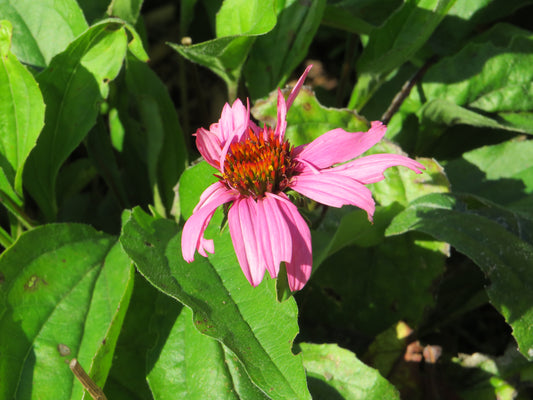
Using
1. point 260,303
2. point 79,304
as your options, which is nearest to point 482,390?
point 260,303

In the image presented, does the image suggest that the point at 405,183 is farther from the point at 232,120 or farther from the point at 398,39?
the point at 232,120

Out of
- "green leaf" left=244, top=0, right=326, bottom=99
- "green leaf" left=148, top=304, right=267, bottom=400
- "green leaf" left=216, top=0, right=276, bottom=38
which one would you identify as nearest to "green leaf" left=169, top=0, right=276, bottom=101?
"green leaf" left=216, top=0, right=276, bottom=38

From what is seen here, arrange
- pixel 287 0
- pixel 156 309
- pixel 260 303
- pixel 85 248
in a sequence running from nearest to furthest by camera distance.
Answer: pixel 260 303 → pixel 156 309 → pixel 85 248 → pixel 287 0

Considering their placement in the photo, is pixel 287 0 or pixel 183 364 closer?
pixel 183 364

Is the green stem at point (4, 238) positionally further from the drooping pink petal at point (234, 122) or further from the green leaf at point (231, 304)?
the drooping pink petal at point (234, 122)

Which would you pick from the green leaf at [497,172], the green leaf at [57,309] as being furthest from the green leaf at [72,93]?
the green leaf at [497,172]

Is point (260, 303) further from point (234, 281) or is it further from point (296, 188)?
point (296, 188)
